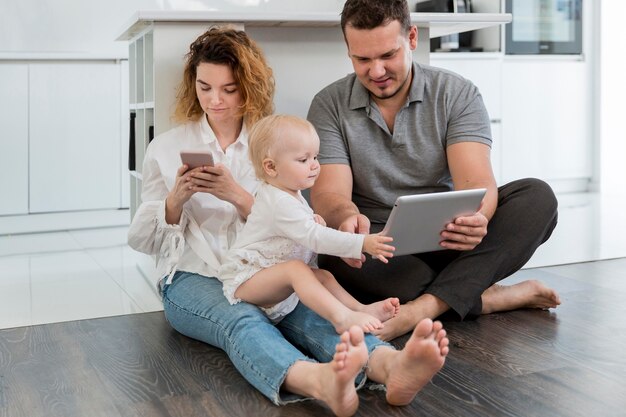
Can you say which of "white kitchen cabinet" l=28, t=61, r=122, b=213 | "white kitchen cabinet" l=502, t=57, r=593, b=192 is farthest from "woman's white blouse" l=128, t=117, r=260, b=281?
"white kitchen cabinet" l=502, t=57, r=593, b=192

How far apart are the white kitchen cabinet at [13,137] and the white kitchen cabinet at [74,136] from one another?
0.12ft

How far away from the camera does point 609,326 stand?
7.57 ft

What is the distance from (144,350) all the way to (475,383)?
2.70 feet

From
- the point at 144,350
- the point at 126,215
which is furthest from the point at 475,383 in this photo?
the point at 126,215

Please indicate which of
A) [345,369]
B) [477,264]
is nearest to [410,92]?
[477,264]

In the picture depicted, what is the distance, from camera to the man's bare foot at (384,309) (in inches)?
77.0

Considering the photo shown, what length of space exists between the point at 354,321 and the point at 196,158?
1.81 feet

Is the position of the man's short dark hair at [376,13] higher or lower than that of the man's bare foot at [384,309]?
higher

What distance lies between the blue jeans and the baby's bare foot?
14 centimetres

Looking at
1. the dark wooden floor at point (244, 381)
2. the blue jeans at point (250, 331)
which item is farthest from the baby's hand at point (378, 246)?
the dark wooden floor at point (244, 381)

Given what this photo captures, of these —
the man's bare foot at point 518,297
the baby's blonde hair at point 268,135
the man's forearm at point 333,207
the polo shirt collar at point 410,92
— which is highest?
the polo shirt collar at point 410,92

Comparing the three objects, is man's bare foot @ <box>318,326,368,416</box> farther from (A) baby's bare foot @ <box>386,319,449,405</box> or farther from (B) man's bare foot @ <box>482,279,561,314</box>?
(B) man's bare foot @ <box>482,279,561,314</box>

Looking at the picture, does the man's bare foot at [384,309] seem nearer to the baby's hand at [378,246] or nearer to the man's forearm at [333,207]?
the baby's hand at [378,246]

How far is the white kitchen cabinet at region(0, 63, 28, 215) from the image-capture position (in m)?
4.34
